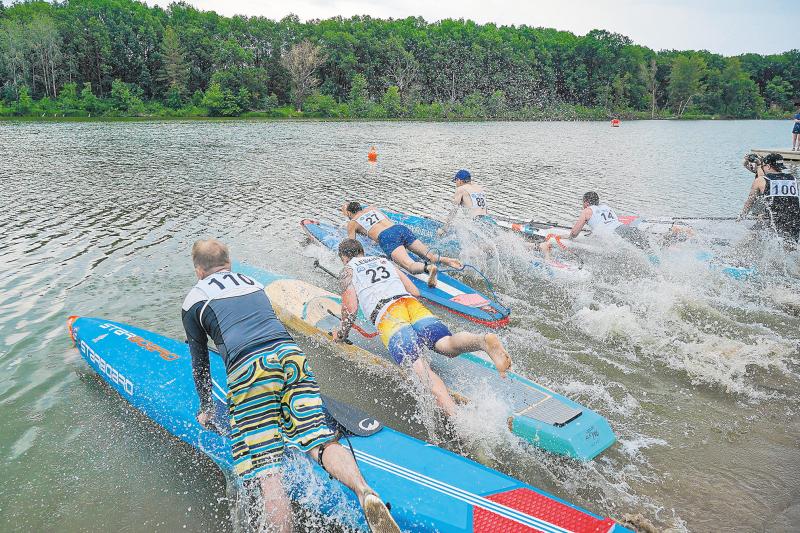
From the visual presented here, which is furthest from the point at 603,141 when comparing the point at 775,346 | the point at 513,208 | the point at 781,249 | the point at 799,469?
the point at 799,469

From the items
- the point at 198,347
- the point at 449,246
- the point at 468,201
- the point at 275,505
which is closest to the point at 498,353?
the point at 275,505

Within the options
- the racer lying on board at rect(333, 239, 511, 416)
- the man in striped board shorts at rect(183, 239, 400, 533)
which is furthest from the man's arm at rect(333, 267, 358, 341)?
the man in striped board shorts at rect(183, 239, 400, 533)

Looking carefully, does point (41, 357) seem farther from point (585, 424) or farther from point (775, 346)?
point (775, 346)

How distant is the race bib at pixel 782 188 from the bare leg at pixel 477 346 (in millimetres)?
8171

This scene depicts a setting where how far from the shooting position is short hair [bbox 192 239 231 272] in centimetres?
416

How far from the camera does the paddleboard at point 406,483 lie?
3826 mm

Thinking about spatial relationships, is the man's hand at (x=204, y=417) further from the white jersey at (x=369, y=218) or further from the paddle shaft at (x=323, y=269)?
the paddle shaft at (x=323, y=269)

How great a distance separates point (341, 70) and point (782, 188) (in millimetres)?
84196

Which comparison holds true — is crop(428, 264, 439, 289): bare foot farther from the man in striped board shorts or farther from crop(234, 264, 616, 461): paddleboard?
the man in striped board shorts

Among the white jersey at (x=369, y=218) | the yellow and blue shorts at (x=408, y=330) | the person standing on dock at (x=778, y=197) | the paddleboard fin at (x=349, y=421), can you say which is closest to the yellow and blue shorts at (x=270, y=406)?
the paddleboard fin at (x=349, y=421)

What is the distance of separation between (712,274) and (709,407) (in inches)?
191

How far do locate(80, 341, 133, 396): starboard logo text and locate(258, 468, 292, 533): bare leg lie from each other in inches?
116

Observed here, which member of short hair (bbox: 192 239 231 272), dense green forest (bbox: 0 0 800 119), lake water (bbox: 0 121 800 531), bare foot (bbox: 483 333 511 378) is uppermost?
dense green forest (bbox: 0 0 800 119)

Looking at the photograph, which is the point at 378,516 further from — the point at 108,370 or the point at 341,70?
the point at 341,70
